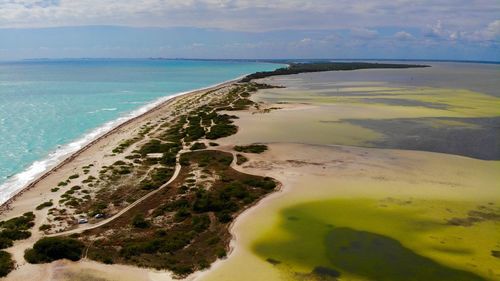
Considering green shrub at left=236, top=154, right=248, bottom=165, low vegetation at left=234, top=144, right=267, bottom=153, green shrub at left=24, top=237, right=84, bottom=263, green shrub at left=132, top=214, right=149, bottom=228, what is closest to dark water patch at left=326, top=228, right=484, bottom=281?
green shrub at left=132, top=214, right=149, bottom=228

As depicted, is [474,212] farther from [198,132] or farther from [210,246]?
[198,132]

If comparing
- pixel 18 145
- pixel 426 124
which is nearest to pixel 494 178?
pixel 426 124

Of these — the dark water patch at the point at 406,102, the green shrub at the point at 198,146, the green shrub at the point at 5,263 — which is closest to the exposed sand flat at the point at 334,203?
the green shrub at the point at 5,263

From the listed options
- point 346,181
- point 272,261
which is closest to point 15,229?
point 272,261

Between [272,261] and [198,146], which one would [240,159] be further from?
[272,261]

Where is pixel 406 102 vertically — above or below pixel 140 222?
above

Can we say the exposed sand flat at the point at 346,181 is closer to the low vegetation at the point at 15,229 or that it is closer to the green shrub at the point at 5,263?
the green shrub at the point at 5,263
